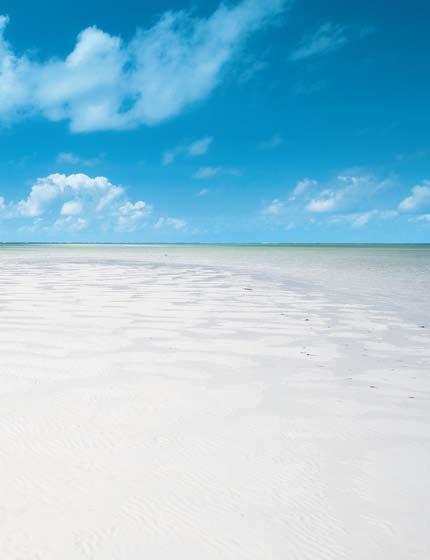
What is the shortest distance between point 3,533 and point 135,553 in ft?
2.21

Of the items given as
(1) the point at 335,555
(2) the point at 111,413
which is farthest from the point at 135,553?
(2) the point at 111,413

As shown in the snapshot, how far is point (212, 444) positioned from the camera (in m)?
Result: 3.25

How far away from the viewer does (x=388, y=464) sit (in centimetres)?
303

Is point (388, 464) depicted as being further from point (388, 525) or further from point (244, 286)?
point (244, 286)

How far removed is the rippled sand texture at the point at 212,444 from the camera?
2.24m

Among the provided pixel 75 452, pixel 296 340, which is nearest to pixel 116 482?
pixel 75 452

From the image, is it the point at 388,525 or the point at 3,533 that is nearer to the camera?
the point at 3,533

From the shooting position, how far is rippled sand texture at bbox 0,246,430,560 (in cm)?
224

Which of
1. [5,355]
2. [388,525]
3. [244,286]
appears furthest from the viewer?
[244,286]

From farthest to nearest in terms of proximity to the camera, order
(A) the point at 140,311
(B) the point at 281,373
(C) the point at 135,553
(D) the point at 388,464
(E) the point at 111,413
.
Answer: (A) the point at 140,311
(B) the point at 281,373
(E) the point at 111,413
(D) the point at 388,464
(C) the point at 135,553

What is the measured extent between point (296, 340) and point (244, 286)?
26.0 feet

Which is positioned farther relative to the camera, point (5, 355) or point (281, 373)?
point (5, 355)

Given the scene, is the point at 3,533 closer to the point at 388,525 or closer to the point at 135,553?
the point at 135,553

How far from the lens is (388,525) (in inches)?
92.7
